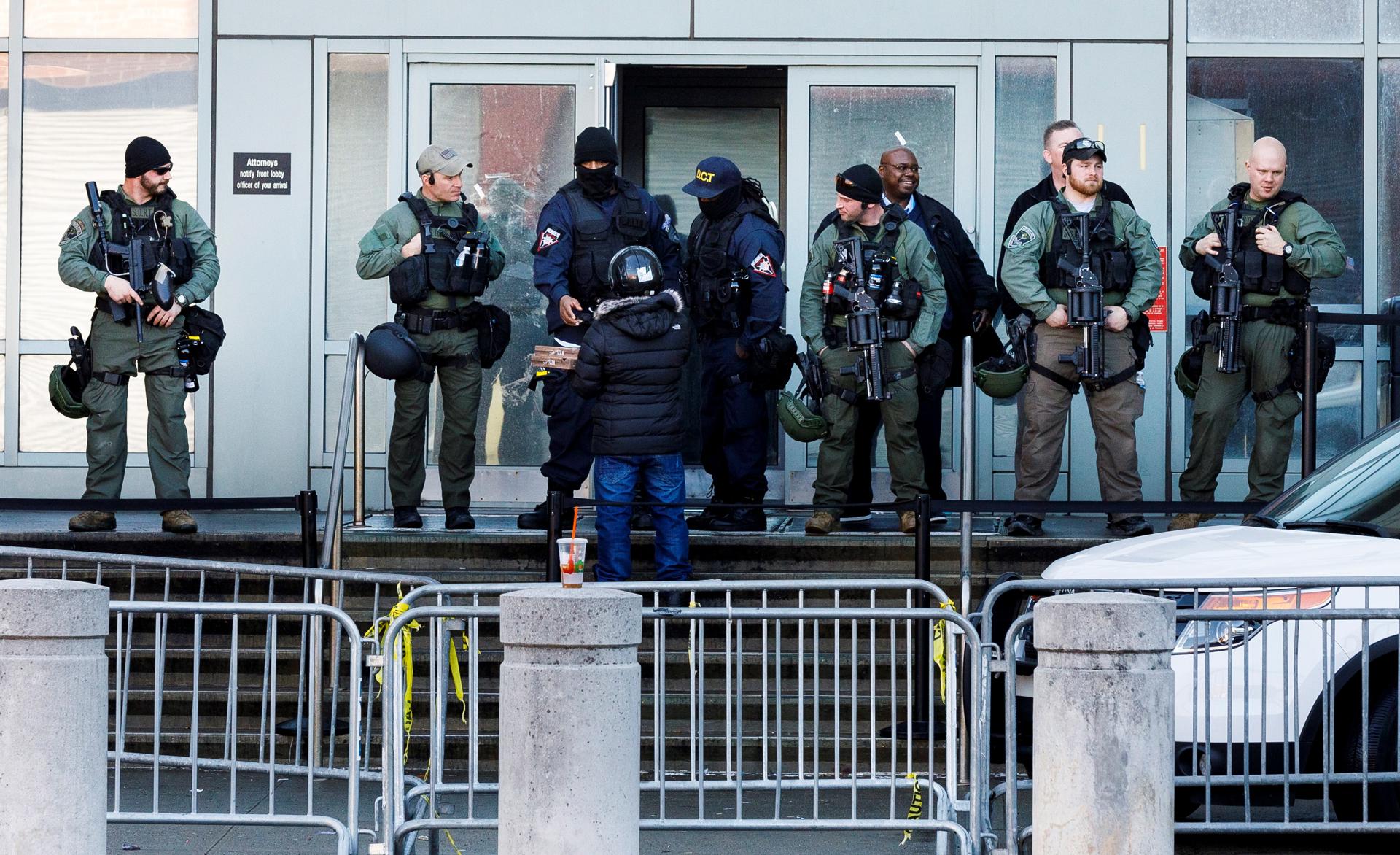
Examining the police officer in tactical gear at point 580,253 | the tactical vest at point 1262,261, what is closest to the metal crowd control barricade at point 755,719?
the police officer in tactical gear at point 580,253

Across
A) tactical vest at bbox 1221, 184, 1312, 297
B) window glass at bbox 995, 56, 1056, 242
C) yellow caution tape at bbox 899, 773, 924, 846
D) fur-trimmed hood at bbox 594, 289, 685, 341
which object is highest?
window glass at bbox 995, 56, 1056, 242

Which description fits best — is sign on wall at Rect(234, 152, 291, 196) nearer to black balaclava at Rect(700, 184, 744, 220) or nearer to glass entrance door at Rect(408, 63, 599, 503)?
glass entrance door at Rect(408, 63, 599, 503)

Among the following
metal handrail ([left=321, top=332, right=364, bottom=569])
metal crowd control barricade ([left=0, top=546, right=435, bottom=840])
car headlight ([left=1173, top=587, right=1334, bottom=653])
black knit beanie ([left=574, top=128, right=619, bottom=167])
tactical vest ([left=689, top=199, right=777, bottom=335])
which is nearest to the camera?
car headlight ([left=1173, top=587, right=1334, bottom=653])

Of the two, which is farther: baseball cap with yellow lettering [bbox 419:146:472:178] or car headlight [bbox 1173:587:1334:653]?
baseball cap with yellow lettering [bbox 419:146:472:178]

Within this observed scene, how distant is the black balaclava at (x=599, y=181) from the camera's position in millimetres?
10125

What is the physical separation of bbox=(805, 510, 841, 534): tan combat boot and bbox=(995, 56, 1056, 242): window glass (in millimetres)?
3064

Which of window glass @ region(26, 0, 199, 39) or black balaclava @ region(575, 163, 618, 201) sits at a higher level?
window glass @ region(26, 0, 199, 39)

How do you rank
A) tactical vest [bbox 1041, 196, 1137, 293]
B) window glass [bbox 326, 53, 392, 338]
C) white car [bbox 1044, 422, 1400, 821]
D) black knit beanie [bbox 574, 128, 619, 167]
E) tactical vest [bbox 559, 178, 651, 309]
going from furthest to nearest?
window glass [bbox 326, 53, 392, 338] → tactical vest [bbox 559, 178, 651, 309] → black knit beanie [bbox 574, 128, 619, 167] → tactical vest [bbox 1041, 196, 1137, 293] → white car [bbox 1044, 422, 1400, 821]

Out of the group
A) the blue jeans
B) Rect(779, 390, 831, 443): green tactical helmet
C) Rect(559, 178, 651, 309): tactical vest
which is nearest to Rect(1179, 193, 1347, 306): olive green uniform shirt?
Rect(779, 390, 831, 443): green tactical helmet

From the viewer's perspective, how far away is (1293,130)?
40.3 ft

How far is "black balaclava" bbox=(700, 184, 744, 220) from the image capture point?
10391 mm

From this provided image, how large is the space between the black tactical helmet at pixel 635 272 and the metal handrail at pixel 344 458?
158 cm

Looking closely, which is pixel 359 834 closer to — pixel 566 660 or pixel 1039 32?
pixel 566 660

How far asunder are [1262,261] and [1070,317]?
1.08 meters
